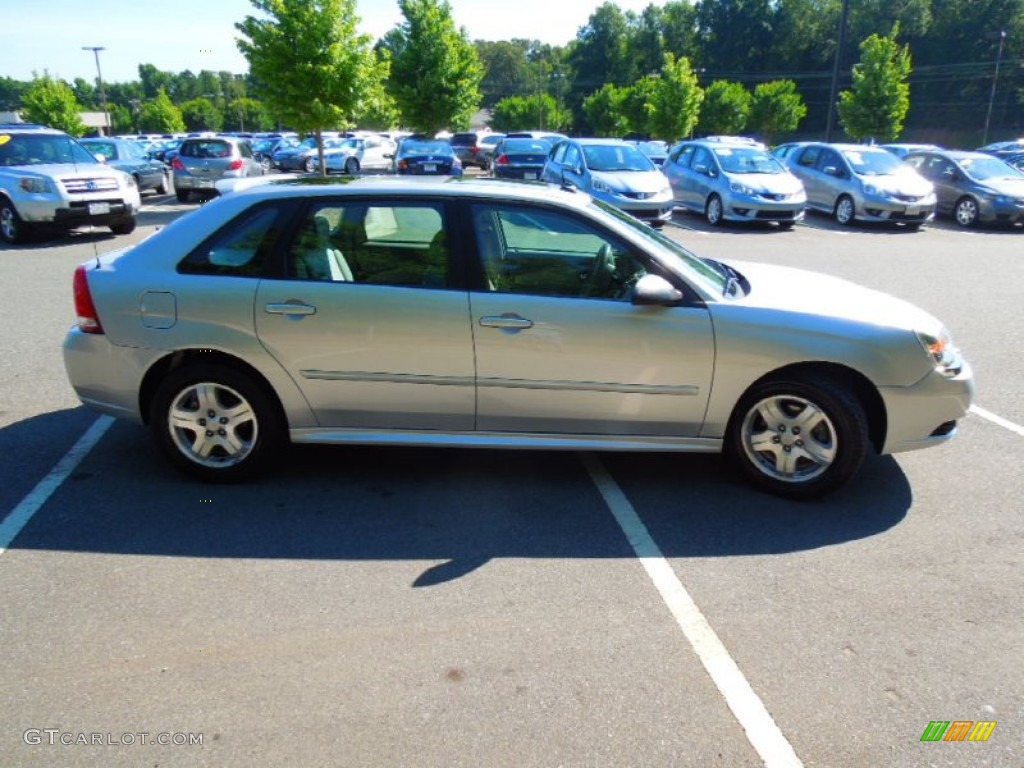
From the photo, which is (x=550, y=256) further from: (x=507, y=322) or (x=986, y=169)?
(x=986, y=169)

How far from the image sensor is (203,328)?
4.06 meters

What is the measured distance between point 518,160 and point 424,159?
2.81 meters

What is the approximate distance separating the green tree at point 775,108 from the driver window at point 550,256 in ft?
161

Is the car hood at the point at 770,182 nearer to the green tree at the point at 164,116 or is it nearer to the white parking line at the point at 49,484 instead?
the white parking line at the point at 49,484

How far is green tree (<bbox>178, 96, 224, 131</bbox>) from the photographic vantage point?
313 feet

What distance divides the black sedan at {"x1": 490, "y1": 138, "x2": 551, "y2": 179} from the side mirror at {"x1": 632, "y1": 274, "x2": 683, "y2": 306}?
15.9 metres

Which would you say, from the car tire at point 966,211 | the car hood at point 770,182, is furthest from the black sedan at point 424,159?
the car tire at point 966,211

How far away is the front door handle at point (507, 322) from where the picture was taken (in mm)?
3955

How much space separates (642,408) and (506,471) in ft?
3.02

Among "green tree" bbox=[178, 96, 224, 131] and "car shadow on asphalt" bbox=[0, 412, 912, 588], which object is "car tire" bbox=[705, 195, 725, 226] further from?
"green tree" bbox=[178, 96, 224, 131]

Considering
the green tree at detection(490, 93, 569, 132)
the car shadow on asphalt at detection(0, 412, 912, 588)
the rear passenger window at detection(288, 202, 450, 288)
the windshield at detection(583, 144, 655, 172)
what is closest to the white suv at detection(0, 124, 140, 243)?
the windshield at detection(583, 144, 655, 172)

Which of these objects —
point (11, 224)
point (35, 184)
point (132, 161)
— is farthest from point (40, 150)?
point (132, 161)

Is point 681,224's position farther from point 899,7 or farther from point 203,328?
point 899,7

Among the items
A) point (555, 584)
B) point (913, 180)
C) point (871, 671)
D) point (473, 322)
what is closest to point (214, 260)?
point (473, 322)
